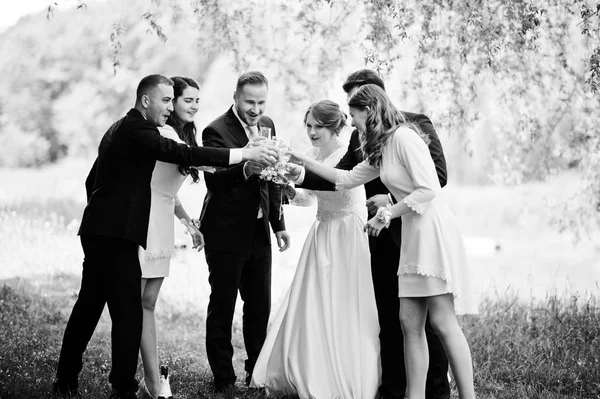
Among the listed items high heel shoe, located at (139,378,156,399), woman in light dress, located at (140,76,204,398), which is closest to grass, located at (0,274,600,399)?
high heel shoe, located at (139,378,156,399)

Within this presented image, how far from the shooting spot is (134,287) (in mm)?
4465

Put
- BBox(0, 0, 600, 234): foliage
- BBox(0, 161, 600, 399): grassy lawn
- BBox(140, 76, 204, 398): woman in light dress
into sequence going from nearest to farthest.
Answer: BBox(140, 76, 204, 398): woman in light dress
BBox(0, 161, 600, 399): grassy lawn
BBox(0, 0, 600, 234): foliage

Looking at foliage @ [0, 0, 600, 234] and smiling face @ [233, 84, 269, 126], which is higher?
foliage @ [0, 0, 600, 234]

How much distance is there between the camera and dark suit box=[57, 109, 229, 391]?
14.5 ft

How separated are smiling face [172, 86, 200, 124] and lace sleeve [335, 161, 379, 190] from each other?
1.09 metres

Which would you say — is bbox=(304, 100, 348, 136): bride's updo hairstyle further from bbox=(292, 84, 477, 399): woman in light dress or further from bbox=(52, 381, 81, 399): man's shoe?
bbox=(52, 381, 81, 399): man's shoe

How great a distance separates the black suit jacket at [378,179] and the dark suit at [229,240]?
36cm

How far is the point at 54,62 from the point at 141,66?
7.90 feet

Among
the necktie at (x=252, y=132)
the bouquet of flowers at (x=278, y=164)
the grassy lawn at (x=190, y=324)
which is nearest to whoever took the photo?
the bouquet of flowers at (x=278, y=164)

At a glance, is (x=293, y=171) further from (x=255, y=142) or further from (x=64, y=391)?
(x=64, y=391)

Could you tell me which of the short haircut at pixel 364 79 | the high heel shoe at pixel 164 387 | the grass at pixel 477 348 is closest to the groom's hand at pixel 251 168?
the short haircut at pixel 364 79

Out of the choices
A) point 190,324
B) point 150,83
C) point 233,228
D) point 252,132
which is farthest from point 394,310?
point 190,324

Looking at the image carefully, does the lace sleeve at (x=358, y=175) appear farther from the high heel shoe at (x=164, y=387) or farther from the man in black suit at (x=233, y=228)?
the high heel shoe at (x=164, y=387)

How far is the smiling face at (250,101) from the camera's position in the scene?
17.1 ft
